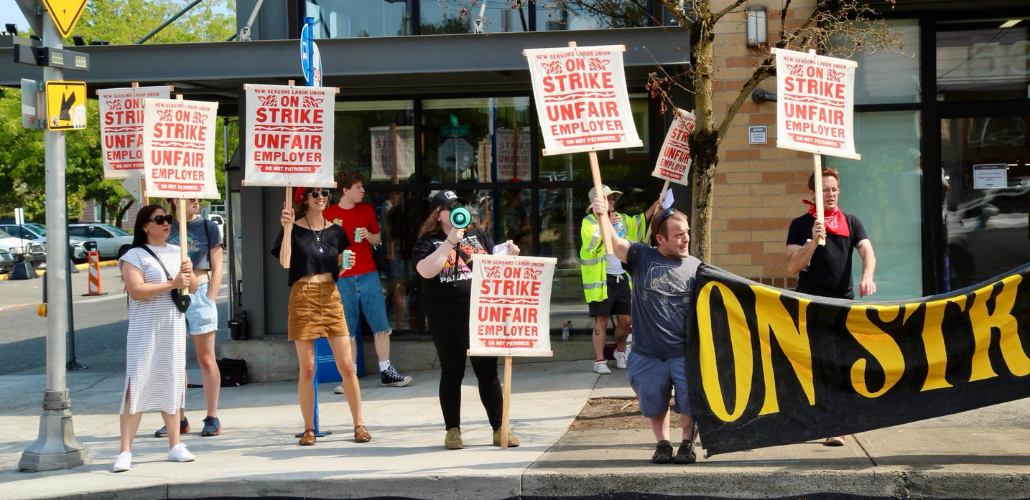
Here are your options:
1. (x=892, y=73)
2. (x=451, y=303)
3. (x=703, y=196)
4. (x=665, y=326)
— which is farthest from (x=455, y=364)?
(x=892, y=73)

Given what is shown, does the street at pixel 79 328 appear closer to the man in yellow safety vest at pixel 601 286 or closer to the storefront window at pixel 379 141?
the storefront window at pixel 379 141

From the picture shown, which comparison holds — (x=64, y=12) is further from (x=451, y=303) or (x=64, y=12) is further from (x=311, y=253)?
(x=451, y=303)

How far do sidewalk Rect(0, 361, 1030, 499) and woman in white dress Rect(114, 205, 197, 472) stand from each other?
0.33m

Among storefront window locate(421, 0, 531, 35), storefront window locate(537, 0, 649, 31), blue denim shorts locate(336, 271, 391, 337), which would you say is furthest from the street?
storefront window locate(537, 0, 649, 31)

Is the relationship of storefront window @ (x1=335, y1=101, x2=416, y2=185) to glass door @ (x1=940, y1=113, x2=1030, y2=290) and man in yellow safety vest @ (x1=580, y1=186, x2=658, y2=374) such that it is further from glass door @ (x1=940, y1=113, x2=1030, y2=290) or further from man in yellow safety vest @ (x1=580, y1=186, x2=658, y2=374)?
glass door @ (x1=940, y1=113, x2=1030, y2=290)

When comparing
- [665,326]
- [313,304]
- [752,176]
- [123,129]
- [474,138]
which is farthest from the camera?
[474,138]

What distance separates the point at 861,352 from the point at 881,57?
4.66 meters

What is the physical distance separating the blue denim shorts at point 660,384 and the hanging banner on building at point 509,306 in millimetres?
874

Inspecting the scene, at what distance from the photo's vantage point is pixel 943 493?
5730 millimetres

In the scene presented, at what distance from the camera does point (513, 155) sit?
10.7 meters

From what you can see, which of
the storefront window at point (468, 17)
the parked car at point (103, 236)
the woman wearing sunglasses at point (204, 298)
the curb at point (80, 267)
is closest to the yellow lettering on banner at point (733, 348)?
the woman wearing sunglasses at point (204, 298)

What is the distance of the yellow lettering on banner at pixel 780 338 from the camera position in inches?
242

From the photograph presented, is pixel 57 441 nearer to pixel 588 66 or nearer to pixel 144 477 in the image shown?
pixel 144 477

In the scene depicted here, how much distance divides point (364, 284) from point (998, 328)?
5882 millimetres
